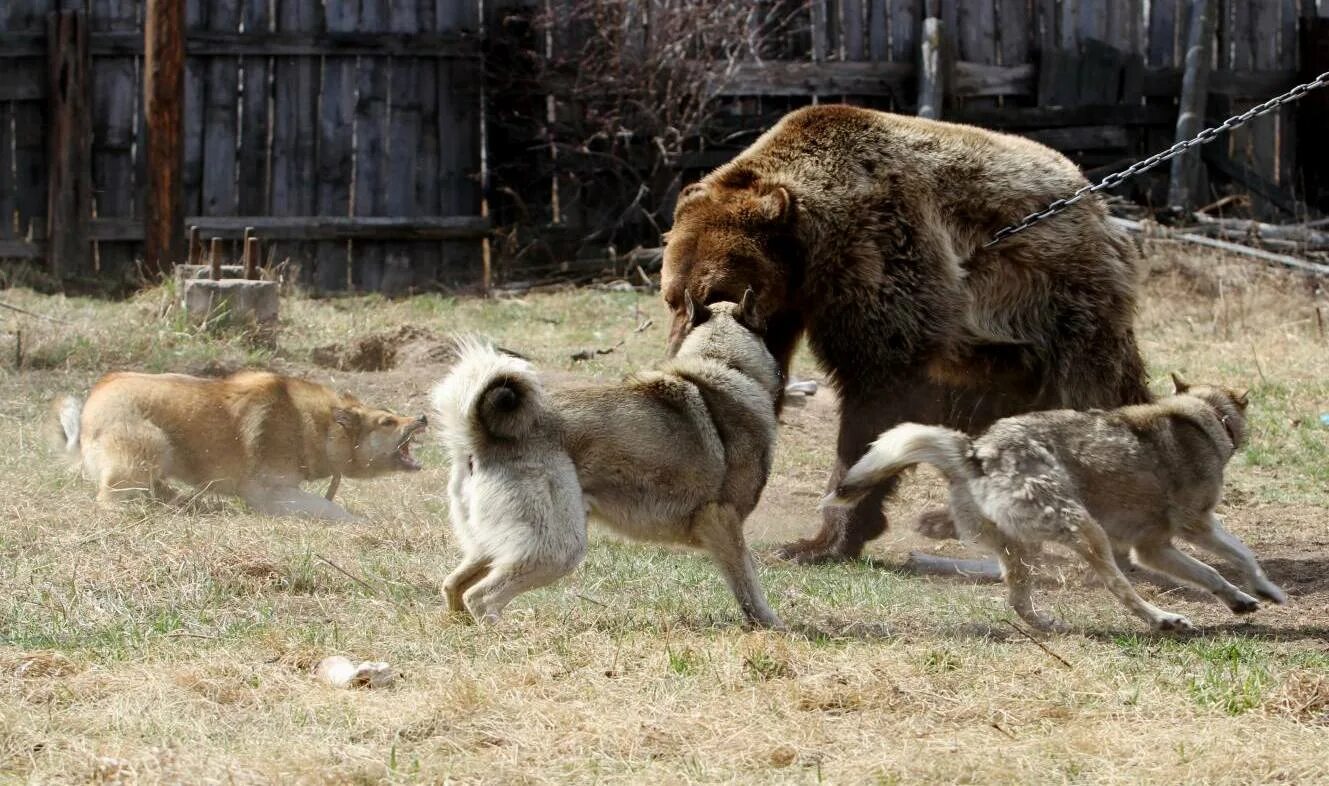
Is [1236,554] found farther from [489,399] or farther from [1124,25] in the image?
[1124,25]

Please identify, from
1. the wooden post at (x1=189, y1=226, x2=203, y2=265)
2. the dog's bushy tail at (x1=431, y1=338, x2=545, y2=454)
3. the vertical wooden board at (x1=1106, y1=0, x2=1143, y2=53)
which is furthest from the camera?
the vertical wooden board at (x1=1106, y1=0, x2=1143, y2=53)

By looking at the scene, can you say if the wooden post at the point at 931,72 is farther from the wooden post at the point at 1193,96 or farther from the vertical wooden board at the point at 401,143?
the vertical wooden board at the point at 401,143

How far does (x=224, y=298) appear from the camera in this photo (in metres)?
11.1

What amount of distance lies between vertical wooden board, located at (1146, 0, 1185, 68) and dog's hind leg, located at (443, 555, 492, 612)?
12.2 metres

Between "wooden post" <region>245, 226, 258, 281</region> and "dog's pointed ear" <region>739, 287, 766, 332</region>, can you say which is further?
"wooden post" <region>245, 226, 258, 281</region>

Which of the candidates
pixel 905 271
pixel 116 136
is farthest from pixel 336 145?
pixel 905 271

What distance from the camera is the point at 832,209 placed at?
7223mm

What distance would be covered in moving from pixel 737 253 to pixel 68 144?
9.13 m

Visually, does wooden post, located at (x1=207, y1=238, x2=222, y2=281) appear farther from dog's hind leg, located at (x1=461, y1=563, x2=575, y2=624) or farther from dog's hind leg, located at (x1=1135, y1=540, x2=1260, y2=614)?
dog's hind leg, located at (x1=1135, y1=540, x2=1260, y2=614)

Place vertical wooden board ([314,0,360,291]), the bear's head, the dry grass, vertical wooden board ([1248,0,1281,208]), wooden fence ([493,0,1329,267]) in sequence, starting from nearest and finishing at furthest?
the dry grass, the bear's head, vertical wooden board ([314,0,360,291]), wooden fence ([493,0,1329,267]), vertical wooden board ([1248,0,1281,208])

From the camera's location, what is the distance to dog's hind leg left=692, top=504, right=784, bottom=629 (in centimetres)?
555

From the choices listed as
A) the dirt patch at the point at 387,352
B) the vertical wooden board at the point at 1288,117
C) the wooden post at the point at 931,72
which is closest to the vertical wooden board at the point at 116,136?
the dirt patch at the point at 387,352

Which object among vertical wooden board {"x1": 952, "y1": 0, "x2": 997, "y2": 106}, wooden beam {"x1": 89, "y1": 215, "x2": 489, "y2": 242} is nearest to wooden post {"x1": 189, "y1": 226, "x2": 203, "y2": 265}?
wooden beam {"x1": 89, "y1": 215, "x2": 489, "y2": 242}

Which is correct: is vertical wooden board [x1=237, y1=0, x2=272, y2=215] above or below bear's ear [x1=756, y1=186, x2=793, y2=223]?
above
